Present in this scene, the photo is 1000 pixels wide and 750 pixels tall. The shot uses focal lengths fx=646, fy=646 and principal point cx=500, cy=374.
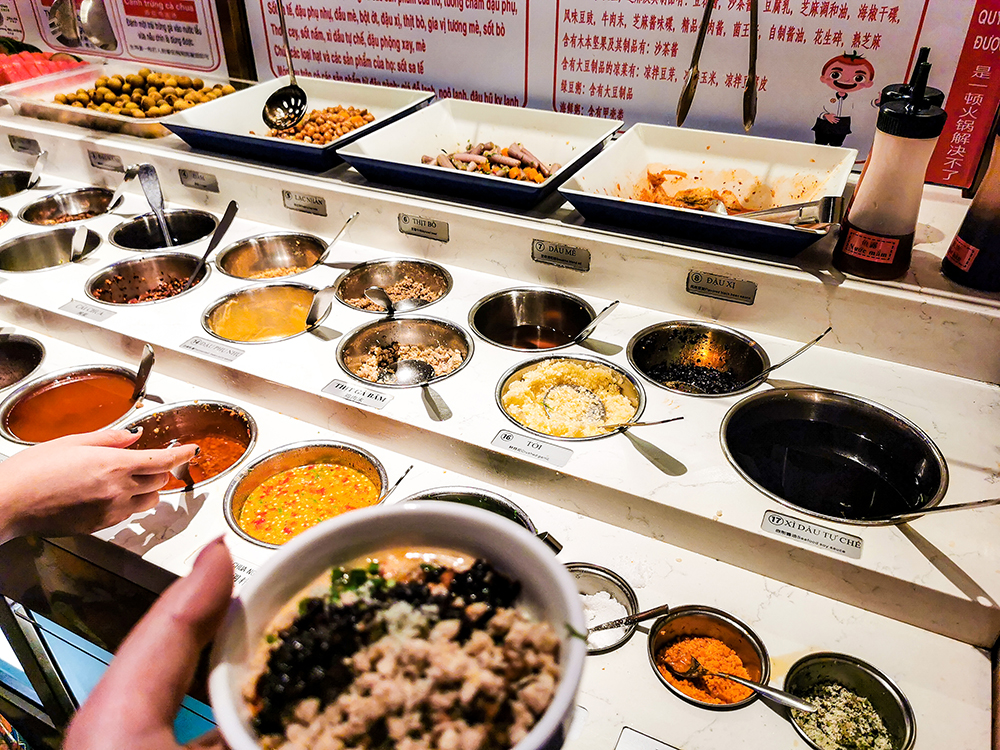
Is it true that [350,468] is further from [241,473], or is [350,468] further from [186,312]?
[186,312]

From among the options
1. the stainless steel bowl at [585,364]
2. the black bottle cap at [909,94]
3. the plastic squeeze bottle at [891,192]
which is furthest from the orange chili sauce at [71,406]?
the black bottle cap at [909,94]

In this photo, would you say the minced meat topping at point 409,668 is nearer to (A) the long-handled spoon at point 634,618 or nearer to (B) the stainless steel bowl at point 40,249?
(A) the long-handled spoon at point 634,618

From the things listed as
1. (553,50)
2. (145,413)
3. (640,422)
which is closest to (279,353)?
(145,413)

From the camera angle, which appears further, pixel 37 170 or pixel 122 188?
pixel 37 170

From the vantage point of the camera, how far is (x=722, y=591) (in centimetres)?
142

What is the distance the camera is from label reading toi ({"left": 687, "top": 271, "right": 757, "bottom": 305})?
6.24 ft

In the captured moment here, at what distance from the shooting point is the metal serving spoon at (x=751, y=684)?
3.84 ft

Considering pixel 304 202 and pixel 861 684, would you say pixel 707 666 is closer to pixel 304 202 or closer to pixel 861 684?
pixel 861 684

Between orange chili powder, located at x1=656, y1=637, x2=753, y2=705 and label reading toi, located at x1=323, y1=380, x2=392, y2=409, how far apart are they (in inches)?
36.9

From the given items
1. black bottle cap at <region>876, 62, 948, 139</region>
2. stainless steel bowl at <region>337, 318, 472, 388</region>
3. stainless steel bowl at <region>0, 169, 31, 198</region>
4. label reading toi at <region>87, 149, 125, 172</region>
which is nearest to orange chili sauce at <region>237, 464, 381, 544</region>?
stainless steel bowl at <region>337, 318, 472, 388</region>

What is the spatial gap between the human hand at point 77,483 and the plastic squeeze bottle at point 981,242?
2010mm

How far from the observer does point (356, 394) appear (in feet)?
5.91

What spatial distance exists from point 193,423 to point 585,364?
119 cm

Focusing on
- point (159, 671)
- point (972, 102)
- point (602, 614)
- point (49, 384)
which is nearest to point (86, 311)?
point (49, 384)
